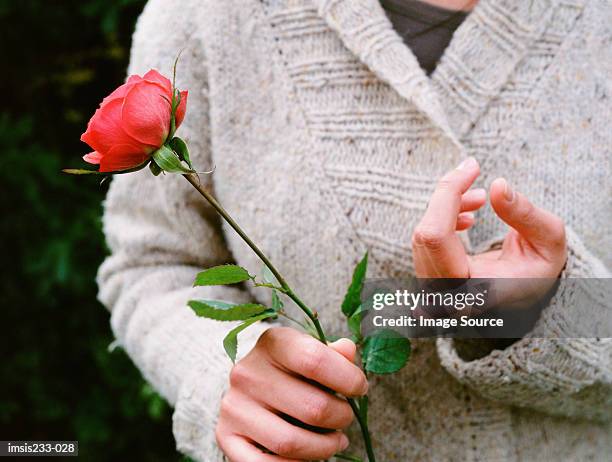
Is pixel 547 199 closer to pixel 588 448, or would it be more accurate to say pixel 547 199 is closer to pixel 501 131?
pixel 501 131

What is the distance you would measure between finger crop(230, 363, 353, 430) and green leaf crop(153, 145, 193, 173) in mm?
208

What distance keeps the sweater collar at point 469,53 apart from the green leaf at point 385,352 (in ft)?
0.73

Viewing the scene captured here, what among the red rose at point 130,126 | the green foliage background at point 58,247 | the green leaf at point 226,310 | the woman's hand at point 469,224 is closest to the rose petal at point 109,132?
the red rose at point 130,126

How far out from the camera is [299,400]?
1.69 ft

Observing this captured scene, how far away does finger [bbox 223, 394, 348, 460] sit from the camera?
51 centimetres

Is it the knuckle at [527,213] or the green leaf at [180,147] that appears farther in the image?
the knuckle at [527,213]

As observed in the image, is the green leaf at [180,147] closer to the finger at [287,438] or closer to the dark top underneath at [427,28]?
the finger at [287,438]

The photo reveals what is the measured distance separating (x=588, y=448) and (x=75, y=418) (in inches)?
48.6

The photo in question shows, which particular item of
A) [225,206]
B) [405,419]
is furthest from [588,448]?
[225,206]

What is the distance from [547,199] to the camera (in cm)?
64

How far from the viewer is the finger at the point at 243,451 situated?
0.53 meters

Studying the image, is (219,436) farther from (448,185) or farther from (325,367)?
(448,185)

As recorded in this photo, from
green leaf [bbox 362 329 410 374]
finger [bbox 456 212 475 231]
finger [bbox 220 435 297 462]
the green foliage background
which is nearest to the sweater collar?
finger [bbox 456 212 475 231]

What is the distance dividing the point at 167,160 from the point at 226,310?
0.11 metres
